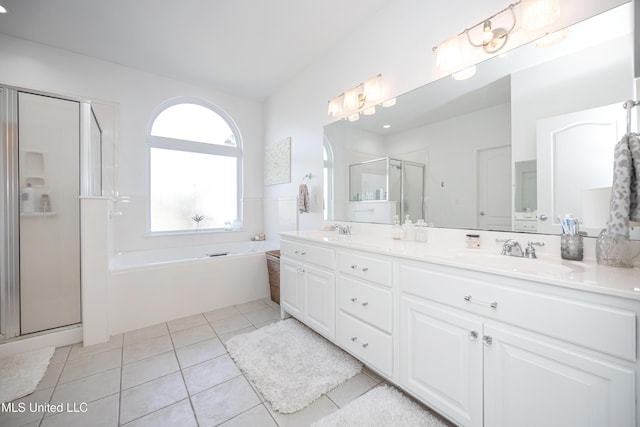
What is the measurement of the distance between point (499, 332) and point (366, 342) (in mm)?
761

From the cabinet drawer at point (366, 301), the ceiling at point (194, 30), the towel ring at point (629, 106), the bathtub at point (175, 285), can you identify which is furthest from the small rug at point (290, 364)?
the ceiling at point (194, 30)

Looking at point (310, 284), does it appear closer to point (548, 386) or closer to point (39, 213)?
point (548, 386)

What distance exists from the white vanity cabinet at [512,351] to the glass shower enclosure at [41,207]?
8.83 ft

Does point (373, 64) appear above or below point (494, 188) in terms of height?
above

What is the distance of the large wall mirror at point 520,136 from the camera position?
3.68ft

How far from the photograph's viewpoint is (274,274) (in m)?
2.87

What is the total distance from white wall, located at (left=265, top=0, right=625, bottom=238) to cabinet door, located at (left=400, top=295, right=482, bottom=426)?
1574mm

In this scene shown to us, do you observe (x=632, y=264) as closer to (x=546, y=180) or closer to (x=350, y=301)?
(x=546, y=180)

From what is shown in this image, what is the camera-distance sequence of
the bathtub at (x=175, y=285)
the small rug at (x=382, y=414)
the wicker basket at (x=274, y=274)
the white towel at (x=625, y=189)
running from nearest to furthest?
the white towel at (x=625, y=189)
the small rug at (x=382, y=414)
the bathtub at (x=175, y=285)
the wicker basket at (x=274, y=274)

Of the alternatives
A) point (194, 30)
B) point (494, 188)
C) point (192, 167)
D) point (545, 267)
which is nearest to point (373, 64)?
point (494, 188)

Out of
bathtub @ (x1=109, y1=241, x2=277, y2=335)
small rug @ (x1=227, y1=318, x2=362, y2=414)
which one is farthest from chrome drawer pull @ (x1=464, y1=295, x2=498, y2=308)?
bathtub @ (x1=109, y1=241, x2=277, y2=335)

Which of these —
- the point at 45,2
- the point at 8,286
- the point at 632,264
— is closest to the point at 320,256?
the point at 632,264

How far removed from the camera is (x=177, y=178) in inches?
133

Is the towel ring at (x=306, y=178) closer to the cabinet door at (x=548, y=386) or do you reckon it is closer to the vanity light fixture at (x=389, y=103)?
the vanity light fixture at (x=389, y=103)
